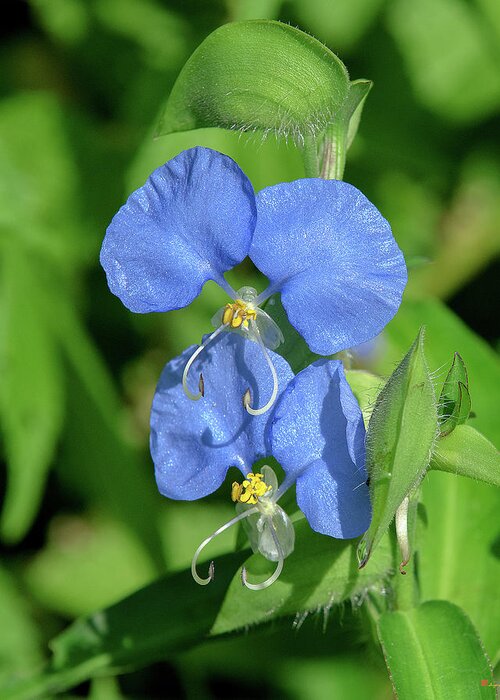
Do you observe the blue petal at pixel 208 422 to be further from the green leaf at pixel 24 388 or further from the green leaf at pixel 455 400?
the green leaf at pixel 24 388

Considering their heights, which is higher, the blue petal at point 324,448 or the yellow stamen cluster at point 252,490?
the blue petal at point 324,448

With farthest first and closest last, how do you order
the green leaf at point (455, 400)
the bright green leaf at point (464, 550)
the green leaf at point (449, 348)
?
the green leaf at point (449, 348) → the bright green leaf at point (464, 550) → the green leaf at point (455, 400)

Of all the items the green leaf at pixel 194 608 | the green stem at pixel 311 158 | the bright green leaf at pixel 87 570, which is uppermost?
the green stem at pixel 311 158

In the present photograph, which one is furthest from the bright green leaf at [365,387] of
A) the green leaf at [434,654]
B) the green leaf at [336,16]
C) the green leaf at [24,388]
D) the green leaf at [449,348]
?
the green leaf at [336,16]

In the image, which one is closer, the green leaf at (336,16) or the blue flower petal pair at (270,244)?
the blue flower petal pair at (270,244)

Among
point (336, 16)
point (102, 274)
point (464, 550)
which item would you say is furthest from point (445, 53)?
point (464, 550)

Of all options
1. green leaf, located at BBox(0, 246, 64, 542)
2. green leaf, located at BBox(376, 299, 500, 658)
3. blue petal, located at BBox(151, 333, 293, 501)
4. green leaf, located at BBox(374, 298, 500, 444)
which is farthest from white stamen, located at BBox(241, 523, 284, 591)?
green leaf, located at BBox(0, 246, 64, 542)

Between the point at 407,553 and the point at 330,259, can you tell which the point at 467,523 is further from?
the point at 330,259

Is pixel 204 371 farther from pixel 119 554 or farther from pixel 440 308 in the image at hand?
pixel 119 554
